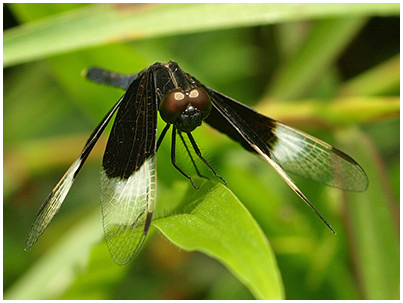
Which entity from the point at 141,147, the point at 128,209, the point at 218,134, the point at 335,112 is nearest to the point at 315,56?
the point at 335,112

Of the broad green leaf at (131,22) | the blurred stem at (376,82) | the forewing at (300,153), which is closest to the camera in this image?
the forewing at (300,153)

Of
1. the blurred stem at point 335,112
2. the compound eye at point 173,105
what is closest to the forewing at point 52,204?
the compound eye at point 173,105

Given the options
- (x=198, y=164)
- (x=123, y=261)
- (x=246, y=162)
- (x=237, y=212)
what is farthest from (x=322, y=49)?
(x=123, y=261)

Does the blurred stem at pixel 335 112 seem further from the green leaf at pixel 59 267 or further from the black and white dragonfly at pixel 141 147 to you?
the green leaf at pixel 59 267

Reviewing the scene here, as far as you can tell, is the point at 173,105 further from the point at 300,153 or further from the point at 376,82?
the point at 376,82

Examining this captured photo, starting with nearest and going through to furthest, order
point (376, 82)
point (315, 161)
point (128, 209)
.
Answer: point (128, 209)
point (315, 161)
point (376, 82)
